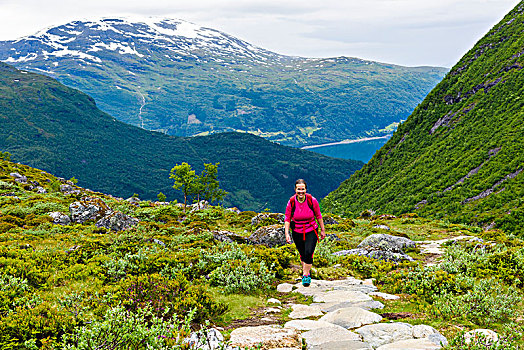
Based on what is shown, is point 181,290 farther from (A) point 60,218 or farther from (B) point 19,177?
(B) point 19,177

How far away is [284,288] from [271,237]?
29.9ft

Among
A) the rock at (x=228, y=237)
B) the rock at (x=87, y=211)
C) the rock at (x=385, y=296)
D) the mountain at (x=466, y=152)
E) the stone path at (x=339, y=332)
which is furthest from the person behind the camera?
the mountain at (x=466, y=152)

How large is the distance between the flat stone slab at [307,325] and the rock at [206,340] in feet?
6.02

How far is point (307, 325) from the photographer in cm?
716

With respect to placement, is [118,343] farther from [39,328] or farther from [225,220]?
[225,220]

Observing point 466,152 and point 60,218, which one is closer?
point 60,218

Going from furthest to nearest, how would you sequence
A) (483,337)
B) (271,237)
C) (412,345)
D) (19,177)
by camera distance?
(19,177), (271,237), (412,345), (483,337)

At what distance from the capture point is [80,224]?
997 inches

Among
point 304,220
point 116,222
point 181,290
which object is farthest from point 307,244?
point 116,222

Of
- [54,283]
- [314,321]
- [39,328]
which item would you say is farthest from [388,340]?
[54,283]

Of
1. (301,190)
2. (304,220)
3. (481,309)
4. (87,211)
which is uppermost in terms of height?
(301,190)

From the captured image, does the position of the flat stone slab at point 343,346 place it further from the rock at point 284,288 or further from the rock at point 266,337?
the rock at point 284,288

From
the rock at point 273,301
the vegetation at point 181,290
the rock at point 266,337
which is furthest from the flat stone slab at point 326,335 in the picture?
the rock at point 273,301

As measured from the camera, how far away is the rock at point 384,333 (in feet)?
20.6
